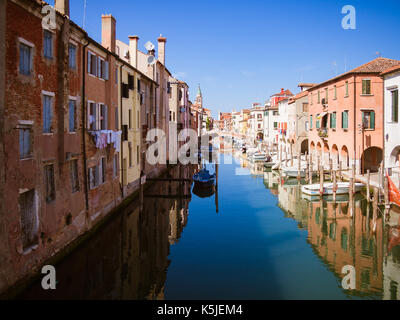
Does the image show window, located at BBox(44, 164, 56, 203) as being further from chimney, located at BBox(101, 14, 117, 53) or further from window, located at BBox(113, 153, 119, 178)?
chimney, located at BBox(101, 14, 117, 53)

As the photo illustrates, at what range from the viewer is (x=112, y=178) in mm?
19469

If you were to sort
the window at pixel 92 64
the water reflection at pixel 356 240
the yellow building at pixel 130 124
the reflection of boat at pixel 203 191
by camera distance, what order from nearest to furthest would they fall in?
the water reflection at pixel 356 240, the window at pixel 92 64, the yellow building at pixel 130 124, the reflection of boat at pixel 203 191

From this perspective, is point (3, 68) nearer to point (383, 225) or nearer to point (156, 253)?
point (156, 253)

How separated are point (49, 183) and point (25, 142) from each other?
2146 mm

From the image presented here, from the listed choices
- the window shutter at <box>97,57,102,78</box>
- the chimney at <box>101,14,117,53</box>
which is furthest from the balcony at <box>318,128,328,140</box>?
the window shutter at <box>97,57,102,78</box>

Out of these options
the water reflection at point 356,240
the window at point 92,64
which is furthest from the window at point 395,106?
the window at point 92,64

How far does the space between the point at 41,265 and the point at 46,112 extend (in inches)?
192

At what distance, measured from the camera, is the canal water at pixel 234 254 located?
38.5ft

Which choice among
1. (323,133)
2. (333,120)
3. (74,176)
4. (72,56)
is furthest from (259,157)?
(72,56)

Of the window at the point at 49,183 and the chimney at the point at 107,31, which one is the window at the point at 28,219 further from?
the chimney at the point at 107,31

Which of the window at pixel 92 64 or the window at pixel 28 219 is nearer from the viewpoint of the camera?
the window at pixel 28 219

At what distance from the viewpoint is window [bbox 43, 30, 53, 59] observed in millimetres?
11916

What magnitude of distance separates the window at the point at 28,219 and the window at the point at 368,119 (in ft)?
84.0

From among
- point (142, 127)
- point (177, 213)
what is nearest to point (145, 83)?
point (142, 127)
